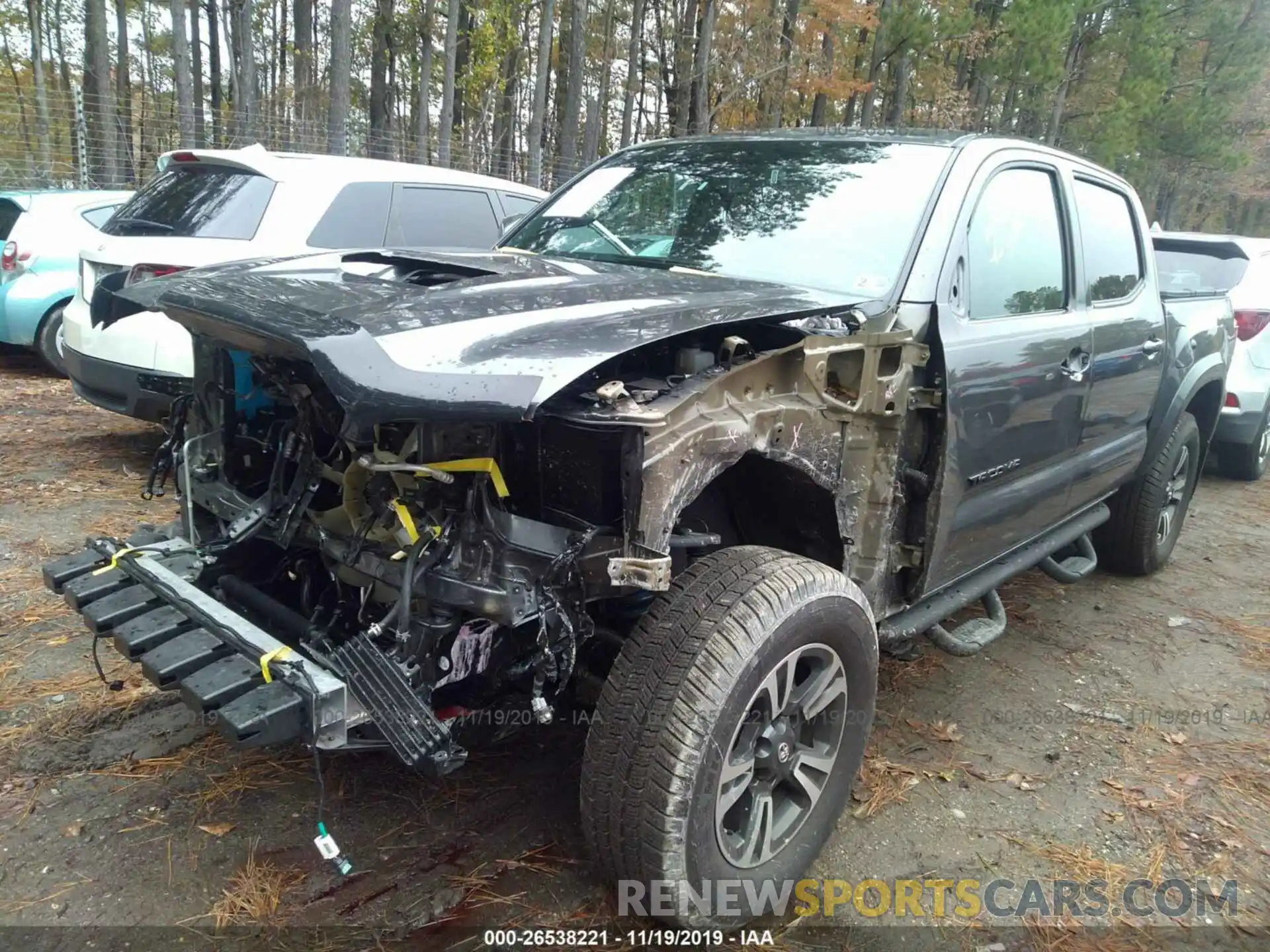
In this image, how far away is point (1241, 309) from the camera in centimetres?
686

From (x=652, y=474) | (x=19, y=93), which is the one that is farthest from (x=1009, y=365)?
(x=19, y=93)

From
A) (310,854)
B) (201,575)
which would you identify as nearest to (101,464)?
(201,575)

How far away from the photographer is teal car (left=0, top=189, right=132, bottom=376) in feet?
24.2

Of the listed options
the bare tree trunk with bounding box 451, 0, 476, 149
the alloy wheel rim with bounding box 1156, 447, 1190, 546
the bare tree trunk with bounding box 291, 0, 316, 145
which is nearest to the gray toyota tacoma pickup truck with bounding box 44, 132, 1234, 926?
the alloy wheel rim with bounding box 1156, 447, 1190, 546

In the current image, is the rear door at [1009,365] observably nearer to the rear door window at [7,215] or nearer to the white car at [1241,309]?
the white car at [1241,309]

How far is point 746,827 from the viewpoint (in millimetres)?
2244

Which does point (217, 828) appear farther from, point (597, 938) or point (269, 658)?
point (597, 938)

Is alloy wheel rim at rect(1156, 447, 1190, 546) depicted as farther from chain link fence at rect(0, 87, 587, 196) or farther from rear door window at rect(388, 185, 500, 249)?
chain link fence at rect(0, 87, 587, 196)

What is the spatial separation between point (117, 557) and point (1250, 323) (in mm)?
7604

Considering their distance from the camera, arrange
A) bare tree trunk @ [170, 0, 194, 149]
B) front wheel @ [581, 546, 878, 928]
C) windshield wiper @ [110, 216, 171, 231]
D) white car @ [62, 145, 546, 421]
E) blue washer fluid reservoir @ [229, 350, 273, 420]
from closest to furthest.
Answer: front wheel @ [581, 546, 878, 928] < blue washer fluid reservoir @ [229, 350, 273, 420] < white car @ [62, 145, 546, 421] < windshield wiper @ [110, 216, 171, 231] < bare tree trunk @ [170, 0, 194, 149]

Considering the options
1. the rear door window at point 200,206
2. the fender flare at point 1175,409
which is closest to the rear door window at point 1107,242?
the fender flare at point 1175,409

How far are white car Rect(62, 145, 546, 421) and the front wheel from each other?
10.8 feet

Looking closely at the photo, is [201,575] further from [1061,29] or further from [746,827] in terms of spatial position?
[1061,29]

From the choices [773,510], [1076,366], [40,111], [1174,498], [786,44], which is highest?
[786,44]
